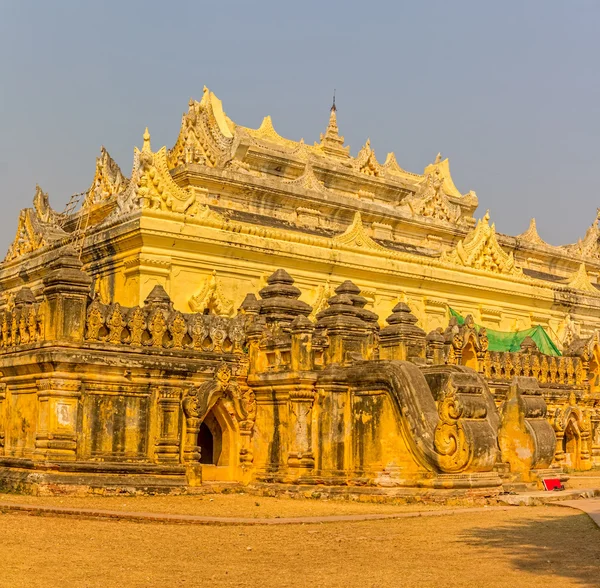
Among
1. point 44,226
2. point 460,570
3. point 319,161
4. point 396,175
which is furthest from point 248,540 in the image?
point 396,175

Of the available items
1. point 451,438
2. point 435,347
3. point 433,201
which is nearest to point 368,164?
point 433,201

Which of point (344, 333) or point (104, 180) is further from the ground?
point (104, 180)

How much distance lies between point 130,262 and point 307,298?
Answer: 20.7 feet

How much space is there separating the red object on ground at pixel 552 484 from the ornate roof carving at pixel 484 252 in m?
18.8

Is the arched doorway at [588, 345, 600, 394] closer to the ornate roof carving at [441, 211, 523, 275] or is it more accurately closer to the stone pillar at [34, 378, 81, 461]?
the ornate roof carving at [441, 211, 523, 275]

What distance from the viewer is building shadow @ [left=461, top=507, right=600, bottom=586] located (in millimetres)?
11156

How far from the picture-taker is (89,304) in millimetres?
19781

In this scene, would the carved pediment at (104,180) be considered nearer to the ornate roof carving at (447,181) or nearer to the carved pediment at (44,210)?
the carved pediment at (44,210)

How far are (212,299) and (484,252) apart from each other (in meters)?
13.6

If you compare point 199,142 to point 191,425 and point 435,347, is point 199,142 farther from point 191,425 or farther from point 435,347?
point 191,425

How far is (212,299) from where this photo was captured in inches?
1204

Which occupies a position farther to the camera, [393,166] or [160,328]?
[393,166]

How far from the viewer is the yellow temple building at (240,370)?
18969 mm

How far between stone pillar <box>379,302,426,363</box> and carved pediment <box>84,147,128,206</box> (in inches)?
589
